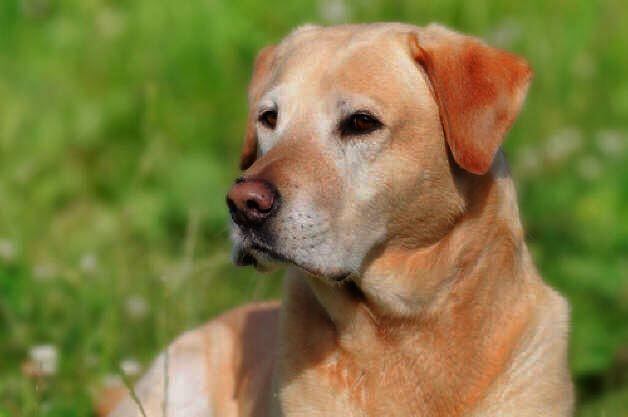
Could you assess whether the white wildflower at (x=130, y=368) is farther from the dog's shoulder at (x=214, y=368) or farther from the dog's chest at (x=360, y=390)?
the dog's chest at (x=360, y=390)

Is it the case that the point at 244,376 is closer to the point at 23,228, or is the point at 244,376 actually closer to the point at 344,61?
the point at 344,61

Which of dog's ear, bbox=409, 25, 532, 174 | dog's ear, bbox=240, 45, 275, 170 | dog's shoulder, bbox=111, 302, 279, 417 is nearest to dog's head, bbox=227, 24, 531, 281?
dog's ear, bbox=409, 25, 532, 174

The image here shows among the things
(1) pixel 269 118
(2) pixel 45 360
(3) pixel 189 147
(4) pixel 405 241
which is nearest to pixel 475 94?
(4) pixel 405 241

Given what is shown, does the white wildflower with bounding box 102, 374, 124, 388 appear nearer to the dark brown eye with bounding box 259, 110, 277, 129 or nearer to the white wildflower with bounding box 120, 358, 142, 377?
the white wildflower with bounding box 120, 358, 142, 377

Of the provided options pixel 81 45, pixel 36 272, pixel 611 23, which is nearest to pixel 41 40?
pixel 81 45

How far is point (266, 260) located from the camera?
3523 mm

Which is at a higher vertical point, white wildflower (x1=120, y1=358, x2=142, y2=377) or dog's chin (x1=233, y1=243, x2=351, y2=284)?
dog's chin (x1=233, y1=243, x2=351, y2=284)

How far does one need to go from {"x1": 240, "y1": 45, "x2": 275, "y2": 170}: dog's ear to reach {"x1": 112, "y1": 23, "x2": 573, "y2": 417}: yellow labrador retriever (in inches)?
7.8

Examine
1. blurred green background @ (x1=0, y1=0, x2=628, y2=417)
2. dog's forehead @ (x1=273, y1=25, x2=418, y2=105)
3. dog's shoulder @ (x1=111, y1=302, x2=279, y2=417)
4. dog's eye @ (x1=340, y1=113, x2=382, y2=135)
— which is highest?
dog's forehead @ (x1=273, y1=25, x2=418, y2=105)

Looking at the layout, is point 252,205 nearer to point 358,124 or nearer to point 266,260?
point 266,260

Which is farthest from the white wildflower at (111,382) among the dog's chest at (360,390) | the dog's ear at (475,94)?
the dog's ear at (475,94)

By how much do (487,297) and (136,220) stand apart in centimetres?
351

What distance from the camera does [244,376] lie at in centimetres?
443

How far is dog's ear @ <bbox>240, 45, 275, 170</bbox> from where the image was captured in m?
4.12
